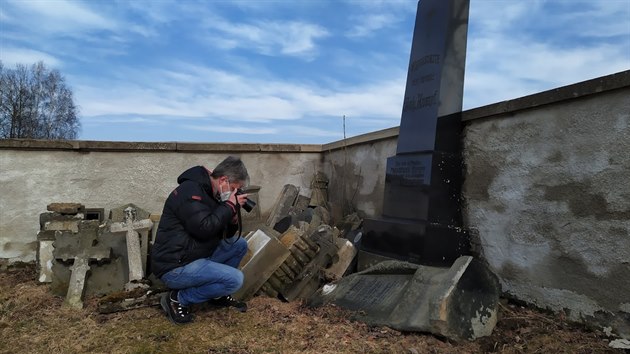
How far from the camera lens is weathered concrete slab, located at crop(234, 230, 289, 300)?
439 cm

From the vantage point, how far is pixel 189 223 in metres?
3.62

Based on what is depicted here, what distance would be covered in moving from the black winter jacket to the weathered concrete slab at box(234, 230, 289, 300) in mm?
675

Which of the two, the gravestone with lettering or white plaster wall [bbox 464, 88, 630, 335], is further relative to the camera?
the gravestone with lettering

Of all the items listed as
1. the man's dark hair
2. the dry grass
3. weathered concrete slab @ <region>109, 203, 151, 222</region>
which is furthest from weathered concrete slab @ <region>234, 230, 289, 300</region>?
weathered concrete slab @ <region>109, 203, 151, 222</region>

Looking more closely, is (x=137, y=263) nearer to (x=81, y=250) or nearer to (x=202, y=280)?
(x=81, y=250)

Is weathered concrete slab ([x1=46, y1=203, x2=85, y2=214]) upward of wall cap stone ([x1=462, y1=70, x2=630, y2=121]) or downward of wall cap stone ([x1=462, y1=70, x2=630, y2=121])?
downward

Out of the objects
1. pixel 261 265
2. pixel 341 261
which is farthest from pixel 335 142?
pixel 261 265

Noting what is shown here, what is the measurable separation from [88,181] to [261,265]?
3.73 meters

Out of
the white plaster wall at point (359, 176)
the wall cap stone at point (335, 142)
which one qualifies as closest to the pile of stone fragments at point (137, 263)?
the white plaster wall at point (359, 176)

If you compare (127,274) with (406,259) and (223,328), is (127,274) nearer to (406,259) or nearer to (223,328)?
(223,328)

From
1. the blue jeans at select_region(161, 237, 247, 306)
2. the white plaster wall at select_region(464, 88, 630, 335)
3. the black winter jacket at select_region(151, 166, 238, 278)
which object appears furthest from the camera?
the blue jeans at select_region(161, 237, 247, 306)

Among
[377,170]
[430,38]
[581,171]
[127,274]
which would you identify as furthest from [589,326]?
[127,274]

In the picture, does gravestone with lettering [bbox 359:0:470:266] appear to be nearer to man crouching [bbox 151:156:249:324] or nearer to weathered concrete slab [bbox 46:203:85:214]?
man crouching [bbox 151:156:249:324]

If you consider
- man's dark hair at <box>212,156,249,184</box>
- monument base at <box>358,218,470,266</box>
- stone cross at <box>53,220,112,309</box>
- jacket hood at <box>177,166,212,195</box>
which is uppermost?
man's dark hair at <box>212,156,249,184</box>
